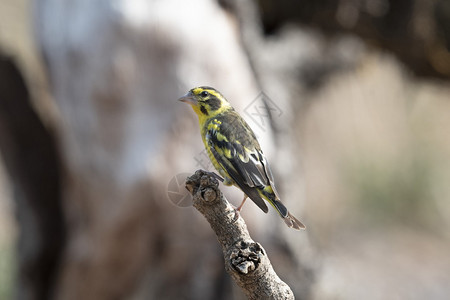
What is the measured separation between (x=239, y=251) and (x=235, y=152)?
Answer: 1.49 ft

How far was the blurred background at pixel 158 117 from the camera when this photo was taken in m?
6.90

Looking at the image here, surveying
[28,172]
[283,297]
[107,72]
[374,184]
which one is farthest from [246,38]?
[374,184]

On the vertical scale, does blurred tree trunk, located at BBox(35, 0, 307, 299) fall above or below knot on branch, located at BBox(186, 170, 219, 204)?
above

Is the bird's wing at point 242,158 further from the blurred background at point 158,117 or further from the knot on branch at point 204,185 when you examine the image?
the blurred background at point 158,117

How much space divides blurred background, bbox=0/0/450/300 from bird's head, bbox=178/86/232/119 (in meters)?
1.96

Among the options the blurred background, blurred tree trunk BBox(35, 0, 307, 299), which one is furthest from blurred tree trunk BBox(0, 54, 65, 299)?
blurred tree trunk BBox(35, 0, 307, 299)

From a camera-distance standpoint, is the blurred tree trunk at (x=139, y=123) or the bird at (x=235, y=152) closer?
the bird at (x=235, y=152)

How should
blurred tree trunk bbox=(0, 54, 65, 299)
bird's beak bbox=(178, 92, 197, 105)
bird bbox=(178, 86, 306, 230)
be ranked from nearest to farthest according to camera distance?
bird bbox=(178, 86, 306, 230)
bird's beak bbox=(178, 92, 197, 105)
blurred tree trunk bbox=(0, 54, 65, 299)

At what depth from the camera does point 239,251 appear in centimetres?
227

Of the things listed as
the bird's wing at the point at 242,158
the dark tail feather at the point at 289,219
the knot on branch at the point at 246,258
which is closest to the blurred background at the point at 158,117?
the bird's wing at the point at 242,158

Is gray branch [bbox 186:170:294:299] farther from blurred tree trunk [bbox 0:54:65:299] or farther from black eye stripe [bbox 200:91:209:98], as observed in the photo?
blurred tree trunk [bbox 0:54:65:299]

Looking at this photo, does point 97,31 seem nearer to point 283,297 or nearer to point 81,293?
point 81,293

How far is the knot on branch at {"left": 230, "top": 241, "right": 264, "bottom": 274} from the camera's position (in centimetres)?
223

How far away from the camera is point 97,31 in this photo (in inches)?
272
